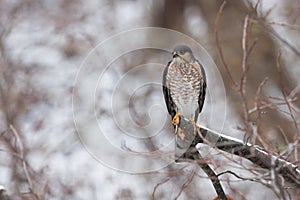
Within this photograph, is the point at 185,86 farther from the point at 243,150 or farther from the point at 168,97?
the point at 243,150

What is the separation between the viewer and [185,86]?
515 cm

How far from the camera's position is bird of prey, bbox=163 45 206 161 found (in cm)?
504

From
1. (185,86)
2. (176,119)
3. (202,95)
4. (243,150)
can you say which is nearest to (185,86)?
(185,86)

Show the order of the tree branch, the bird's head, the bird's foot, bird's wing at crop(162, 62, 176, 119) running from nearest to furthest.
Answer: the tree branch → the bird's foot → the bird's head → bird's wing at crop(162, 62, 176, 119)

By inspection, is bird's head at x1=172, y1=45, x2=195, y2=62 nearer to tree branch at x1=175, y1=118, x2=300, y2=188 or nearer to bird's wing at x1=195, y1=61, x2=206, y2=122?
bird's wing at x1=195, y1=61, x2=206, y2=122

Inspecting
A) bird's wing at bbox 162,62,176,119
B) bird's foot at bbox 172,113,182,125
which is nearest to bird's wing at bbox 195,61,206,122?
bird's wing at bbox 162,62,176,119

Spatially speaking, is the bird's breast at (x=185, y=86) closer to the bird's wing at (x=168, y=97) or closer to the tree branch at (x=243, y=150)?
the bird's wing at (x=168, y=97)

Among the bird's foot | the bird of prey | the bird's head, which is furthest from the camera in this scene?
the bird of prey

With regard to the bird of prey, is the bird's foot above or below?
below

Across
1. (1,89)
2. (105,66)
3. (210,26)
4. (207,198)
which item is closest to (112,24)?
(210,26)

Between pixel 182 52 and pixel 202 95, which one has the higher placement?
pixel 182 52

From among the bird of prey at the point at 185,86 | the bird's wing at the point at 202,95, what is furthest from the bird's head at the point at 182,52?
the bird's wing at the point at 202,95

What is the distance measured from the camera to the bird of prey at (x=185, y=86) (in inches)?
198

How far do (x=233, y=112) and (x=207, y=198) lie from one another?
159 centimetres
